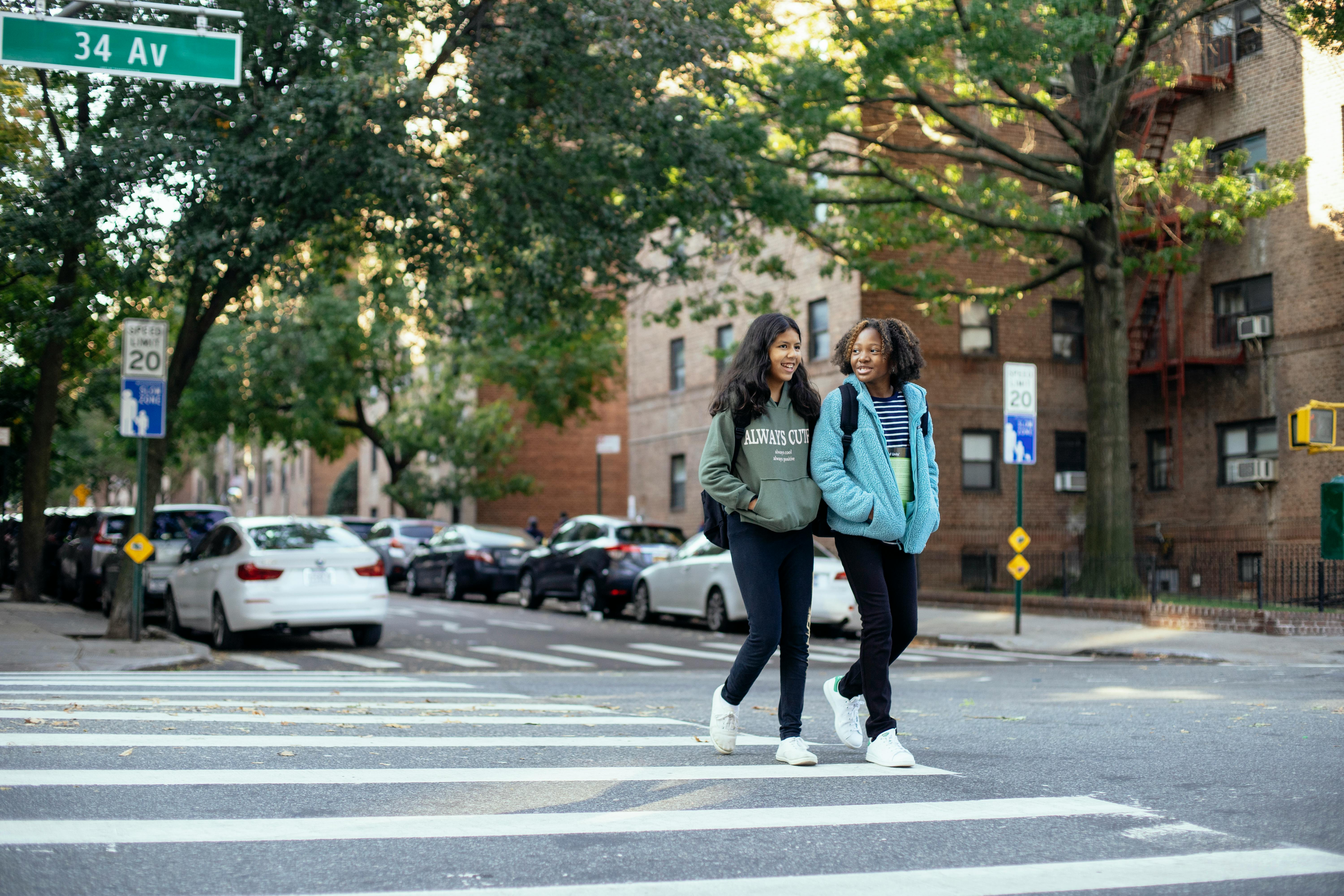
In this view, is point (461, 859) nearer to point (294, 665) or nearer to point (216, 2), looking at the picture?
point (294, 665)

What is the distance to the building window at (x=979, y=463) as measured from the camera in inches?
1133

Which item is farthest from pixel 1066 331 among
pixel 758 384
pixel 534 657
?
pixel 758 384

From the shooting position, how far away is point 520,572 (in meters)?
25.5

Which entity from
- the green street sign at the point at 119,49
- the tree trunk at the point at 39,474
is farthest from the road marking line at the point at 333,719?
the tree trunk at the point at 39,474

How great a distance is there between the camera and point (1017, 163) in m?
21.8

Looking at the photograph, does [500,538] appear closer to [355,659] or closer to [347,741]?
Result: [355,659]

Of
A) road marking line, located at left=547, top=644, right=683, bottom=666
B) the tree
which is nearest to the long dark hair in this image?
road marking line, located at left=547, top=644, right=683, bottom=666

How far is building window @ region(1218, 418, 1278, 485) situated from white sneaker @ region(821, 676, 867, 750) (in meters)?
21.2

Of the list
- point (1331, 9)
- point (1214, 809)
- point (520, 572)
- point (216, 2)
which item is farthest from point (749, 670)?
point (520, 572)

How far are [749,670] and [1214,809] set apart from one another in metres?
1.96

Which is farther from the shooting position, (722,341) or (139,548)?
(722,341)

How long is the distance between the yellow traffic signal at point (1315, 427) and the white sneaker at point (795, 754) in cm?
1214

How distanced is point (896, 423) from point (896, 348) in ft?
1.09

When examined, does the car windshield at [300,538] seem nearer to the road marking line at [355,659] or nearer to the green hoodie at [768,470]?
the road marking line at [355,659]
